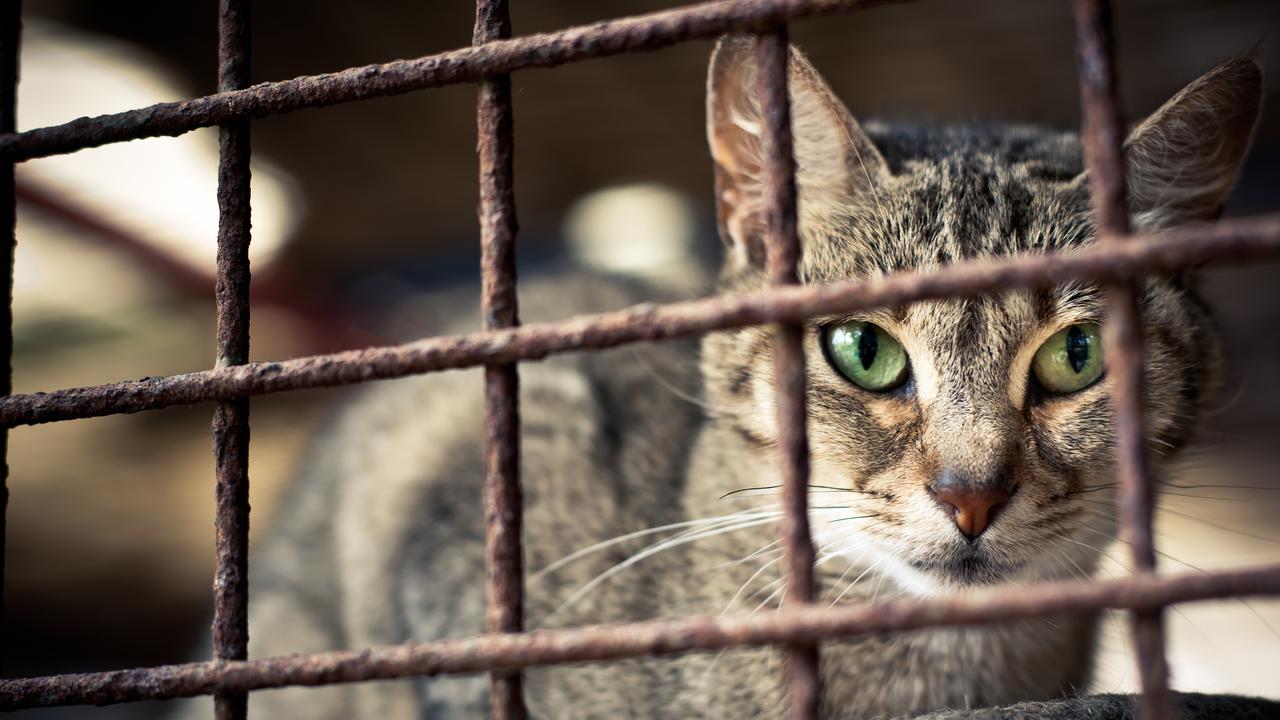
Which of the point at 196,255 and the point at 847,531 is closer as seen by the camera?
the point at 847,531

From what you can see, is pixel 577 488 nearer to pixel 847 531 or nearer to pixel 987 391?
pixel 847 531

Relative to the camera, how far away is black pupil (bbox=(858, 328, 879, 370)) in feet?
5.15

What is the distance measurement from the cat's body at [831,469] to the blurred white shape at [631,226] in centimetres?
253

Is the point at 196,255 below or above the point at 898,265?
above

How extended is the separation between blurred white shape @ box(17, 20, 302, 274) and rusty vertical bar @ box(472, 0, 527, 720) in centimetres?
209

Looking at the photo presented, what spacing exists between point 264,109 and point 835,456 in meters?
0.92

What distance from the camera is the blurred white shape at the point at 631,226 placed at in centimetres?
495

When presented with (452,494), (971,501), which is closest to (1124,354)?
(971,501)

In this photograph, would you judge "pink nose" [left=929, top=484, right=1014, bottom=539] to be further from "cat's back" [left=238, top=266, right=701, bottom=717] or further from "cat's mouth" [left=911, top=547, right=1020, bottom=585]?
"cat's back" [left=238, top=266, right=701, bottom=717]

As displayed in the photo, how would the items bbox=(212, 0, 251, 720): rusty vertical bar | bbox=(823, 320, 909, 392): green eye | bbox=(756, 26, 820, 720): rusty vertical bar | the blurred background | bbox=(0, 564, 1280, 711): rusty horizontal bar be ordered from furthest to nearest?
the blurred background < bbox=(823, 320, 909, 392): green eye < bbox=(212, 0, 251, 720): rusty vertical bar < bbox=(756, 26, 820, 720): rusty vertical bar < bbox=(0, 564, 1280, 711): rusty horizontal bar

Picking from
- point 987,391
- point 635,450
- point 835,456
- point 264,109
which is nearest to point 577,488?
point 635,450

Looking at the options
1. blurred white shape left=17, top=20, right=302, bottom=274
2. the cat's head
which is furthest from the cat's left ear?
blurred white shape left=17, top=20, right=302, bottom=274

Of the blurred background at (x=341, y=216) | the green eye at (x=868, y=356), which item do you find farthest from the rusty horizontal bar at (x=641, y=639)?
the blurred background at (x=341, y=216)

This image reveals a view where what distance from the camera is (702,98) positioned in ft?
13.5
